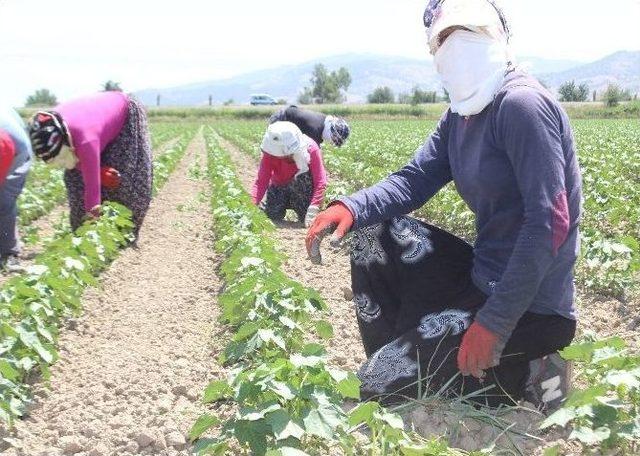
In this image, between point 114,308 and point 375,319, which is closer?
point 375,319

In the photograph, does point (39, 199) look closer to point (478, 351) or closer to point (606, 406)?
point (478, 351)

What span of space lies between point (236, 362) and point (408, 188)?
1.04 metres

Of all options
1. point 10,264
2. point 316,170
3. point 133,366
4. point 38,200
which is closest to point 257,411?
point 133,366

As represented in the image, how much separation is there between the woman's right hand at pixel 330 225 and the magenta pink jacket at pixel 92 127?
2.45m

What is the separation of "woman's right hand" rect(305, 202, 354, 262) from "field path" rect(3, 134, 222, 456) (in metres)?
0.76

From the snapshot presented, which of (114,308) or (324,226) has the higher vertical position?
(324,226)

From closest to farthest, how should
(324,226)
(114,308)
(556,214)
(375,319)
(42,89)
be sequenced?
(556,214) → (324,226) → (375,319) → (114,308) → (42,89)

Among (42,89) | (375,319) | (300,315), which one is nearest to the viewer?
(375,319)

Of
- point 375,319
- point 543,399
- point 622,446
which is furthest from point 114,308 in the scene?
point 622,446

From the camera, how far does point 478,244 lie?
260 centimetres

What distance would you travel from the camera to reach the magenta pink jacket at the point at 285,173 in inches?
241

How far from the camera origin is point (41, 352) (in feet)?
9.24

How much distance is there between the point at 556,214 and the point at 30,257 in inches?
177

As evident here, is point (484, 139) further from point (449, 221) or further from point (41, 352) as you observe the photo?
point (449, 221)
